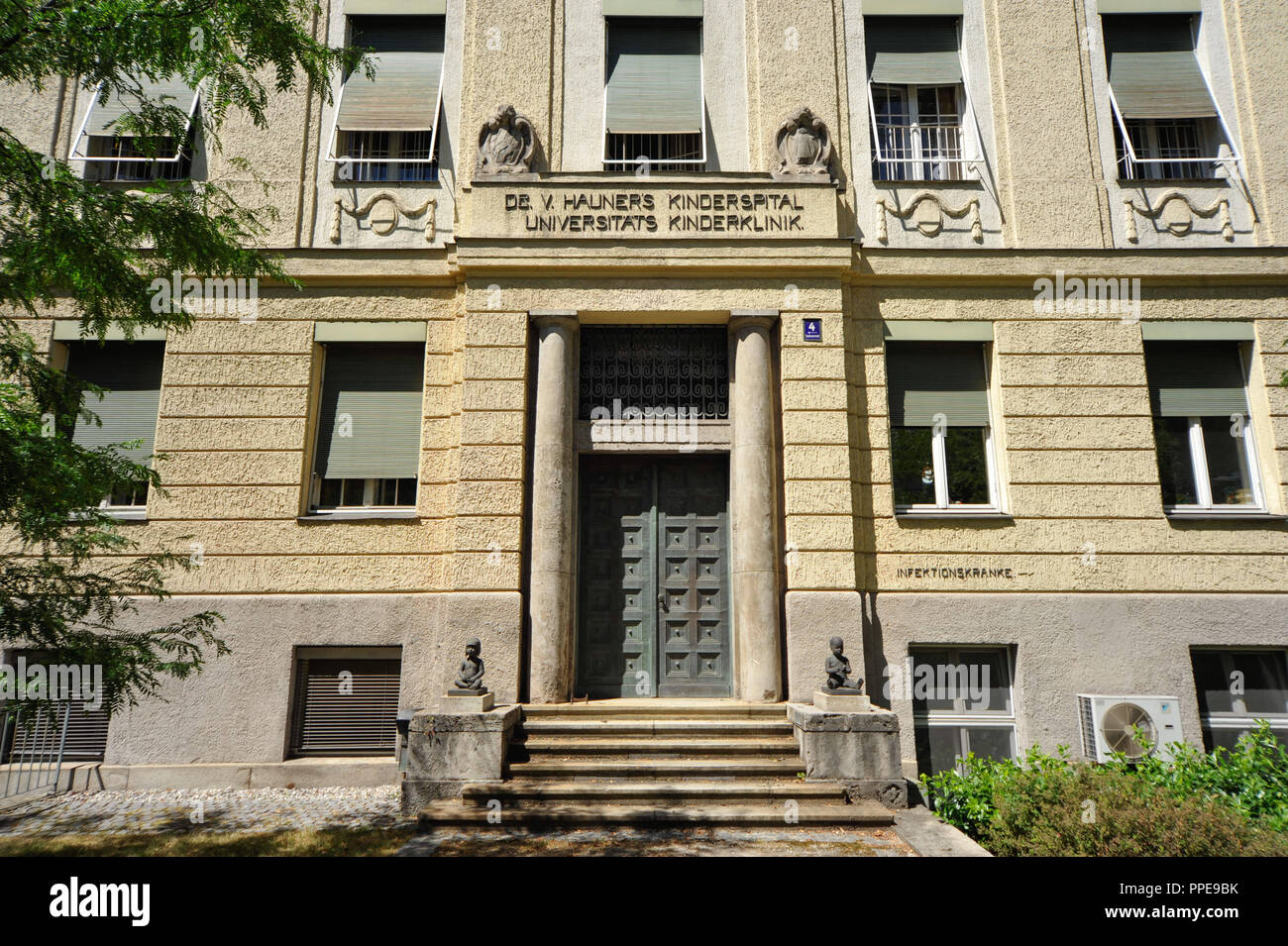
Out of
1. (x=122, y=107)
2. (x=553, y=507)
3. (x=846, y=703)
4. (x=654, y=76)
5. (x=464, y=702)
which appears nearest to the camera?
(x=464, y=702)

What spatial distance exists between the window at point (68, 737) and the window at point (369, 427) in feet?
11.9

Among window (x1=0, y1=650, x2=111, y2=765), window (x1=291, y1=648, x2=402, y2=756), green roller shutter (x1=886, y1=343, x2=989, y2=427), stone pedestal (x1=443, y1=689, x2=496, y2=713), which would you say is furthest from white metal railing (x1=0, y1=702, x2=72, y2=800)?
green roller shutter (x1=886, y1=343, x2=989, y2=427)

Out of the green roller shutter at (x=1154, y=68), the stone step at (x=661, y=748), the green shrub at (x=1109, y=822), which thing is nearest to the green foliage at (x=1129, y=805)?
the green shrub at (x=1109, y=822)

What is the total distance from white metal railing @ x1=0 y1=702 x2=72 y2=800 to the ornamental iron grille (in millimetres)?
7289

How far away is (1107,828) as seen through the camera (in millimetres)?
5227

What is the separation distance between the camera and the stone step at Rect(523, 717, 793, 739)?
8.11 metres

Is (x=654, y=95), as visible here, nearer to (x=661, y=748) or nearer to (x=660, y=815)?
(x=661, y=748)

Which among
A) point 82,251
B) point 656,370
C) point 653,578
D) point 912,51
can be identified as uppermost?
point 912,51

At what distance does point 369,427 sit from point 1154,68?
1236 centimetres

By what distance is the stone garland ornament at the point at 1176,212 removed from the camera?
1023 centimetres

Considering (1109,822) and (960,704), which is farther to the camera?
(960,704)

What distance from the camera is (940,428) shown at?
9.97 m

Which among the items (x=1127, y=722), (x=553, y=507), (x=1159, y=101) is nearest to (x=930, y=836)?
(x=1127, y=722)

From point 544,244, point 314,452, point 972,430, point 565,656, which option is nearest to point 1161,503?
point 972,430
